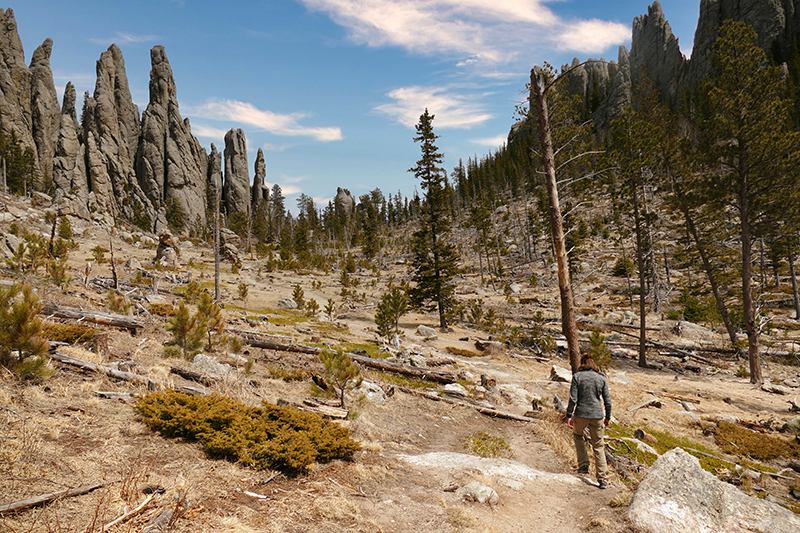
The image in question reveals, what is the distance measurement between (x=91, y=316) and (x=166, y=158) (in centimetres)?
9263

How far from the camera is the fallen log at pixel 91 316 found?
1149 cm

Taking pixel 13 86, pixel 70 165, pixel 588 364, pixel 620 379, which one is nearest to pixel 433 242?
pixel 620 379

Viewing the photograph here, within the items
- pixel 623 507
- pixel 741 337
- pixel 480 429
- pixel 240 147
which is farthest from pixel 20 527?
pixel 240 147

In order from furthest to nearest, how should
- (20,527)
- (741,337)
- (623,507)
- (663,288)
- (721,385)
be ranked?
(663,288)
(741,337)
(721,385)
(623,507)
(20,527)

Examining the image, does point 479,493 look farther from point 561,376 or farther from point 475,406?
point 561,376

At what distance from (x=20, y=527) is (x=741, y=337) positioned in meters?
31.9

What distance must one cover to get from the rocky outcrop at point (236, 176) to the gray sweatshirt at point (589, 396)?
346 ft

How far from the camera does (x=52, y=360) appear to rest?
750 cm

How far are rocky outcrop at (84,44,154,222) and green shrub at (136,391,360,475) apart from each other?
3392 inches

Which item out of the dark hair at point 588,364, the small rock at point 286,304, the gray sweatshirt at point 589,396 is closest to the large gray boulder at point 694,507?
the gray sweatshirt at point 589,396

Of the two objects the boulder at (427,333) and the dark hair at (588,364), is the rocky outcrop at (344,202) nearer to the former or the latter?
the boulder at (427,333)

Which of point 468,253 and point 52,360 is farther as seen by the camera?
point 468,253

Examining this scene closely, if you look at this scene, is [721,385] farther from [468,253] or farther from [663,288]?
[468,253]

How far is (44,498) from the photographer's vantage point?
142 inches
